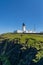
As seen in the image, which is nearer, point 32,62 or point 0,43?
point 32,62

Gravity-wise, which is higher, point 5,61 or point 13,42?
point 13,42

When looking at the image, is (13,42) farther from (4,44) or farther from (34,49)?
(34,49)

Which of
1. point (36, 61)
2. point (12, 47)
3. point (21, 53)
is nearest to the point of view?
point (36, 61)

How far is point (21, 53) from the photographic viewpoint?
53.0m

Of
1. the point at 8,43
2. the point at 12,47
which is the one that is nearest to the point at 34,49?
the point at 12,47

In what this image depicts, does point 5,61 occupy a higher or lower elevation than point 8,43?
lower

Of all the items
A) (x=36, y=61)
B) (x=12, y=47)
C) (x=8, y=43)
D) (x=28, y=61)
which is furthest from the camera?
(x=8, y=43)

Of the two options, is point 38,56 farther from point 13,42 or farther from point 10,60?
Answer: point 13,42

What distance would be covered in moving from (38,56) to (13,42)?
2176 cm

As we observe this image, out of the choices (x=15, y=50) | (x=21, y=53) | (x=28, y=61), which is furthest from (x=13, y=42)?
(x=28, y=61)

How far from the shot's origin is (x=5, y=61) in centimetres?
5319

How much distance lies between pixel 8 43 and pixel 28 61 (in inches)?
933

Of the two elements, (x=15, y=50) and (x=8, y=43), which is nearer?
(x=15, y=50)

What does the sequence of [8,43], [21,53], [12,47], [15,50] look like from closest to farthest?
[21,53] → [15,50] → [12,47] → [8,43]
